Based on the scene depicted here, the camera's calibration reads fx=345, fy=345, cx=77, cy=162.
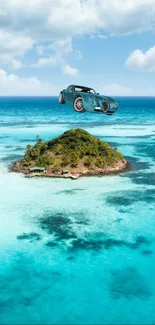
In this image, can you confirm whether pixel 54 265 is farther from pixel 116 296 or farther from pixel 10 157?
pixel 10 157

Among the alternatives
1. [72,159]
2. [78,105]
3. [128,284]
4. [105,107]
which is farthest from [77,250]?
[72,159]

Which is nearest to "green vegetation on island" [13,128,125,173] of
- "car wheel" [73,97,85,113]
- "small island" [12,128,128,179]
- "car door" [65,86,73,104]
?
"small island" [12,128,128,179]

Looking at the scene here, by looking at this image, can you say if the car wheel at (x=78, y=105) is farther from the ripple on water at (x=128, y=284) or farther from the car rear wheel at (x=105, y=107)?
the ripple on water at (x=128, y=284)

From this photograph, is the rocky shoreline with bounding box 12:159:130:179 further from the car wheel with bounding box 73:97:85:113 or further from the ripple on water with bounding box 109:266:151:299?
the car wheel with bounding box 73:97:85:113

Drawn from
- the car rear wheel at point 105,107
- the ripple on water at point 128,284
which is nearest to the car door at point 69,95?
the car rear wheel at point 105,107

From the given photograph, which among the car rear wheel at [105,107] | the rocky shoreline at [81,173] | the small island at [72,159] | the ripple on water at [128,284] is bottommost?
the ripple on water at [128,284]

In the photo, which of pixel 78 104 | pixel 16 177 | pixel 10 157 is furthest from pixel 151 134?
pixel 78 104
